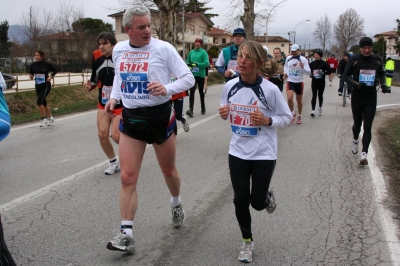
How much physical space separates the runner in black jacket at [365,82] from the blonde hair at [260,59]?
3.93 meters

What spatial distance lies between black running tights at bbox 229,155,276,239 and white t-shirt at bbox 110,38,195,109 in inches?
33.2

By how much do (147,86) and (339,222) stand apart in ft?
8.28

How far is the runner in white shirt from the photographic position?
378 cm

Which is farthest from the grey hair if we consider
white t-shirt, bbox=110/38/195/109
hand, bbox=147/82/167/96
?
hand, bbox=147/82/167/96

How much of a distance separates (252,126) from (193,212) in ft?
5.51

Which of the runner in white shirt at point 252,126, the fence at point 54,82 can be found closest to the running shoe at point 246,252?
the runner in white shirt at point 252,126

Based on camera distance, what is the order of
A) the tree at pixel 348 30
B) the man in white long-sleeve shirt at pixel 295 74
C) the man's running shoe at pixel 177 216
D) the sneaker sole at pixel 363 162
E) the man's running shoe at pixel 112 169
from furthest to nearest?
1. the tree at pixel 348 30
2. the man in white long-sleeve shirt at pixel 295 74
3. the sneaker sole at pixel 363 162
4. the man's running shoe at pixel 112 169
5. the man's running shoe at pixel 177 216

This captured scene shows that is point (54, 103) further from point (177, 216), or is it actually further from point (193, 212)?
point (177, 216)

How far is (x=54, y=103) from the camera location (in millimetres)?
19203

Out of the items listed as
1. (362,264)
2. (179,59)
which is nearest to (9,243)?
(179,59)

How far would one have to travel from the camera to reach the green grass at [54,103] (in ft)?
46.5

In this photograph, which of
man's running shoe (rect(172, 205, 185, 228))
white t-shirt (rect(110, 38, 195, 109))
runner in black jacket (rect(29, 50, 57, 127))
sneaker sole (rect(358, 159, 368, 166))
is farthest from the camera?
runner in black jacket (rect(29, 50, 57, 127))

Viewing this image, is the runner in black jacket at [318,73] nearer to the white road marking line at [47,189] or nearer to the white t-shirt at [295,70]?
the white t-shirt at [295,70]

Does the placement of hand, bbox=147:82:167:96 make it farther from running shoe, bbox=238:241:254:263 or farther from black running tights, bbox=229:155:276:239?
running shoe, bbox=238:241:254:263
